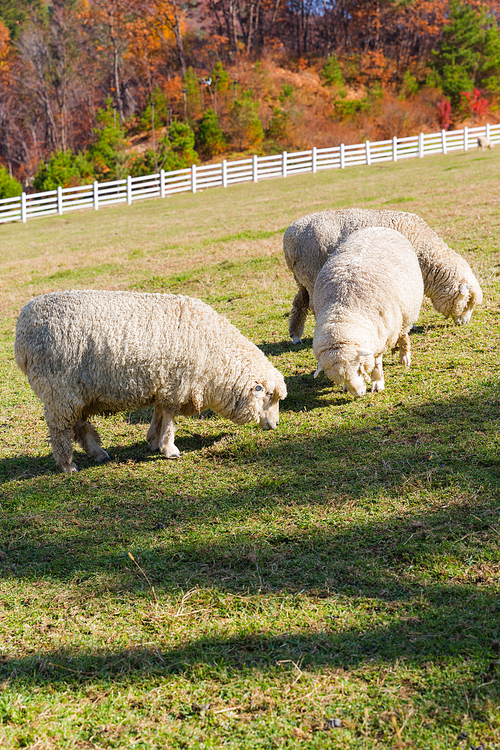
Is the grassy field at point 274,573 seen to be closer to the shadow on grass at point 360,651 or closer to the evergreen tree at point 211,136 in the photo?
the shadow on grass at point 360,651

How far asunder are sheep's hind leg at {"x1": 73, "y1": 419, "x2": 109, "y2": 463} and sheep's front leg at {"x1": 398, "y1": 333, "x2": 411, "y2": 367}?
3316 mm

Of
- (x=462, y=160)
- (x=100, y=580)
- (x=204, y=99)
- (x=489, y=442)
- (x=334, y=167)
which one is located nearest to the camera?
(x=100, y=580)

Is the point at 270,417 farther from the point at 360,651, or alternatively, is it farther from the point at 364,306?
the point at 360,651

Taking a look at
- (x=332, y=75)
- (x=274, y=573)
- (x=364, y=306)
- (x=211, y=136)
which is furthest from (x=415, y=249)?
(x=332, y=75)

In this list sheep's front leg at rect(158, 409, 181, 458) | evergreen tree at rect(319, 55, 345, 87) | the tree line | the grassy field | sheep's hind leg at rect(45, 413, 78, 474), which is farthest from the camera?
evergreen tree at rect(319, 55, 345, 87)

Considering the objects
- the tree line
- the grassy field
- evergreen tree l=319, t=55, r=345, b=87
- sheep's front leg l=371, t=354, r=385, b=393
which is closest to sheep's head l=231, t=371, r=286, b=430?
the grassy field

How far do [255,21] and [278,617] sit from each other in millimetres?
65421

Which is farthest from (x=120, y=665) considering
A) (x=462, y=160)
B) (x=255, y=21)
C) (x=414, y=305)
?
(x=255, y=21)

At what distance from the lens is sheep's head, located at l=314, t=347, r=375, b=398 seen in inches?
226

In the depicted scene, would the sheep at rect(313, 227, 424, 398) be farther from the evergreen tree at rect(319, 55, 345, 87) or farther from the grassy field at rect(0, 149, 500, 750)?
the evergreen tree at rect(319, 55, 345, 87)

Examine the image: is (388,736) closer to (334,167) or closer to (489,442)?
(489,442)

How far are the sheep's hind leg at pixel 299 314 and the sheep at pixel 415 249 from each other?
0.41 feet

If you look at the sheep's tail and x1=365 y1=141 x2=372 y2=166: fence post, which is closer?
the sheep's tail

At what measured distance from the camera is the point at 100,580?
13.4ft
